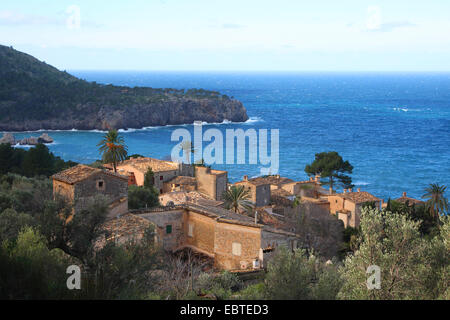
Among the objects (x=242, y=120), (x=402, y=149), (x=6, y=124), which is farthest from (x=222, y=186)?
(x=242, y=120)

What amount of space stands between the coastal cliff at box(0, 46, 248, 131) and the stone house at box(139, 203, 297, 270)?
85.9m

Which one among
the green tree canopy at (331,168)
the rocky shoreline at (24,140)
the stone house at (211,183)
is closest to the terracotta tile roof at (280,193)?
the stone house at (211,183)

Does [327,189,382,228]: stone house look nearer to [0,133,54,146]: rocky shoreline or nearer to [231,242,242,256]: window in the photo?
[231,242,242,256]: window

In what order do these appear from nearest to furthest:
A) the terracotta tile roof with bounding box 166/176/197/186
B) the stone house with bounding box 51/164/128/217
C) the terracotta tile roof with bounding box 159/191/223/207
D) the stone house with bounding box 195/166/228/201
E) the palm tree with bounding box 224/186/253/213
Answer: the stone house with bounding box 51/164/128/217 < the terracotta tile roof with bounding box 159/191/223/207 < the palm tree with bounding box 224/186/253/213 < the stone house with bounding box 195/166/228/201 < the terracotta tile roof with bounding box 166/176/197/186

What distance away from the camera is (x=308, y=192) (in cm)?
4106

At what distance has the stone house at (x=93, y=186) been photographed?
18484mm

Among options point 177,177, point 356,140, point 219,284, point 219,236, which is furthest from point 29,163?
point 356,140

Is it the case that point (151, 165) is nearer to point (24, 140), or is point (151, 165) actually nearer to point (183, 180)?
point (183, 180)

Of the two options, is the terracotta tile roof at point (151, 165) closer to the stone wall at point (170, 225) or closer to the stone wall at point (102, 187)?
the stone wall at point (102, 187)

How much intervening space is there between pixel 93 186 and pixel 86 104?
303 feet

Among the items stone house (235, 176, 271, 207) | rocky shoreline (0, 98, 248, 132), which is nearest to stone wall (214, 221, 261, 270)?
stone house (235, 176, 271, 207)

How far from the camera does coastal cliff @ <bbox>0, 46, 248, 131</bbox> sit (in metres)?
103

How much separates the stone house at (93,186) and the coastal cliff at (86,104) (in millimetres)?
84650

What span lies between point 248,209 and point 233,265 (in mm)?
11191
